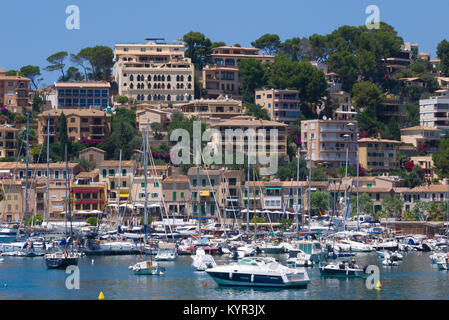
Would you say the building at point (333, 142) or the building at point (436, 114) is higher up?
the building at point (436, 114)

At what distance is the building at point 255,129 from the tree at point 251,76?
16.2 meters

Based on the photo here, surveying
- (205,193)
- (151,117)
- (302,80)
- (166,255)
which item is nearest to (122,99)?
(151,117)

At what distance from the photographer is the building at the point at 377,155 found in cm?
10700

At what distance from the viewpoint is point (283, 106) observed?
11750cm

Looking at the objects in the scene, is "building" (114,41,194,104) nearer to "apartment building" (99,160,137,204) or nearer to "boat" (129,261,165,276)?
"apartment building" (99,160,137,204)

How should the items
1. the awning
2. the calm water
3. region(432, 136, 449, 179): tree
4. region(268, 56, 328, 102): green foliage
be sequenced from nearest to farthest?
the calm water → the awning → region(432, 136, 449, 179): tree → region(268, 56, 328, 102): green foliage

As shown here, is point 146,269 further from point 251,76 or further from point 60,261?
point 251,76

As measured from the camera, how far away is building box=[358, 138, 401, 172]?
10700 cm

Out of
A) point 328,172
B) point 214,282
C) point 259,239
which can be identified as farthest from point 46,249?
point 328,172

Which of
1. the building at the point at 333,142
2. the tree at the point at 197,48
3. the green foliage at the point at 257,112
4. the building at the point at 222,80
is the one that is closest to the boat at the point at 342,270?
the building at the point at 333,142

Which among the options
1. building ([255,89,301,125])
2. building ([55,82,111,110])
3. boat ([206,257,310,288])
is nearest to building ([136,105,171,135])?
building ([55,82,111,110])

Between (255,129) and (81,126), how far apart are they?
60.4 feet

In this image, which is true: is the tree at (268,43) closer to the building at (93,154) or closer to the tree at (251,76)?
the tree at (251,76)

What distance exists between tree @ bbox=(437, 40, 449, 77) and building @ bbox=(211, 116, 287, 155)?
3971cm
